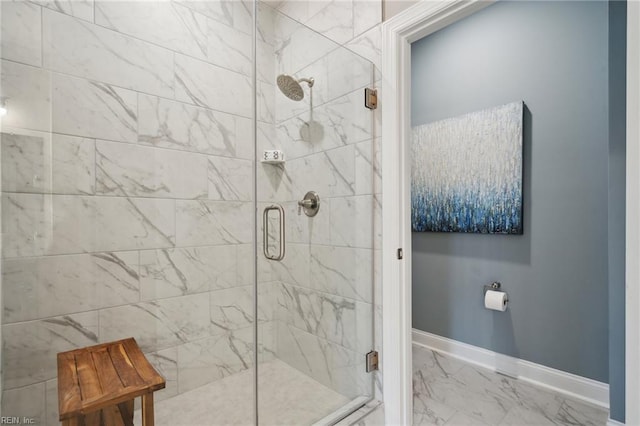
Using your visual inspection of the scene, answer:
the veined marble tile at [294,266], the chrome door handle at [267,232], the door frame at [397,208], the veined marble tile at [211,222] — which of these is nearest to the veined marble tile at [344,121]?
the door frame at [397,208]

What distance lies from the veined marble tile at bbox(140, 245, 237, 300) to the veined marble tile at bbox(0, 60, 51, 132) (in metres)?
0.72

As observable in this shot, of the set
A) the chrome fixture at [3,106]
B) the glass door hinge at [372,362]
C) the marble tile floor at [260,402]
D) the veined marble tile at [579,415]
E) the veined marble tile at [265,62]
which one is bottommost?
the veined marble tile at [579,415]

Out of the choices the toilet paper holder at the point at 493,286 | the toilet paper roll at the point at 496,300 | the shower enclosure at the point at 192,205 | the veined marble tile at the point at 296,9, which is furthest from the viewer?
the toilet paper holder at the point at 493,286

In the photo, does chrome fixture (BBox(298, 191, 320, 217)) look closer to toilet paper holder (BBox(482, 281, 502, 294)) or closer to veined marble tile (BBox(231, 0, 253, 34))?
veined marble tile (BBox(231, 0, 253, 34))

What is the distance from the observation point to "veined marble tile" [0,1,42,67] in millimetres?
1261

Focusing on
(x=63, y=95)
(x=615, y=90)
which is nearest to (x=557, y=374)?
(x=615, y=90)

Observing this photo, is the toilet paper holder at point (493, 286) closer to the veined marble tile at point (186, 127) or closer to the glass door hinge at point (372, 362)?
the glass door hinge at point (372, 362)

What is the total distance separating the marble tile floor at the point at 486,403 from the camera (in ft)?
5.87

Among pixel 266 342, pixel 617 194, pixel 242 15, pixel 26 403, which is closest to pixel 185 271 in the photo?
pixel 266 342

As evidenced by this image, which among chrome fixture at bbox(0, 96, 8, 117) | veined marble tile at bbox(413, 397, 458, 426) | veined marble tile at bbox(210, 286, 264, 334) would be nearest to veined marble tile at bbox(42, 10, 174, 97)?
chrome fixture at bbox(0, 96, 8, 117)

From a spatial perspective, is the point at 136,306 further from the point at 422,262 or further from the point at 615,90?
the point at 615,90

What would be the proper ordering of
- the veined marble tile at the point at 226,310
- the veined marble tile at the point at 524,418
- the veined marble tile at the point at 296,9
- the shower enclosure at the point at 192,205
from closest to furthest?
1. the shower enclosure at the point at 192,205
2. the veined marble tile at the point at 524,418
3. the veined marble tile at the point at 226,310
4. the veined marble tile at the point at 296,9

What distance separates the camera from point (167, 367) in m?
1.71

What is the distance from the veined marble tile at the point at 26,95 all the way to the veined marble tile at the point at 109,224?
0.32 meters
